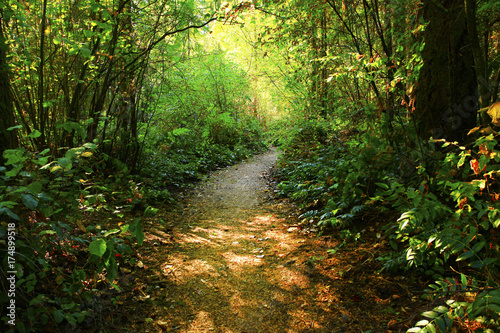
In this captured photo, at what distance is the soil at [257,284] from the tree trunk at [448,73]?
57.7 inches

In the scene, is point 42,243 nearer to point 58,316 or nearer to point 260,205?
point 58,316

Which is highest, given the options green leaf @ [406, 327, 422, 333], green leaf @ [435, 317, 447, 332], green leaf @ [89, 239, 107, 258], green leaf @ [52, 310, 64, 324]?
green leaf @ [89, 239, 107, 258]

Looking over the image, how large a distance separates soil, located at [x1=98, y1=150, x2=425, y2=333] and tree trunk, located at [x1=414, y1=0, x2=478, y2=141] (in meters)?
1.46

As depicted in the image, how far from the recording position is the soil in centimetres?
256

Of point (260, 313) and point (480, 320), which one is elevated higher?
point (480, 320)

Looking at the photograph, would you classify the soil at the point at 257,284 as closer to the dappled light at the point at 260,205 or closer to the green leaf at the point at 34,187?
the dappled light at the point at 260,205

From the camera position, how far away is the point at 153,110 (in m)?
6.82

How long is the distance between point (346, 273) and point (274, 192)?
154 inches

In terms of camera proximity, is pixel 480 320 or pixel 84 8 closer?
pixel 480 320

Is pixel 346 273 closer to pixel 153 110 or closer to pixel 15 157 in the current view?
pixel 15 157

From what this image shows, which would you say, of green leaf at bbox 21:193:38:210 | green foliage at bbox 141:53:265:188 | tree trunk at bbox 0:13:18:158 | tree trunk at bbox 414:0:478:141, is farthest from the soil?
green foliage at bbox 141:53:265:188

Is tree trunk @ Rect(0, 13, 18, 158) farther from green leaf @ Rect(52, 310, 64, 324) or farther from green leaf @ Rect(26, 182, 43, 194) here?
green leaf @ Rect(52, 310, 64, 324)

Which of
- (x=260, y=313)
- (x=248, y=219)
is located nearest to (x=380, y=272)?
(x=260, y=313)

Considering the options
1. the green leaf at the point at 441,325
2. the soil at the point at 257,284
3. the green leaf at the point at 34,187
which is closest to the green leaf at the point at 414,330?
the green leaf at the point at 441,325
